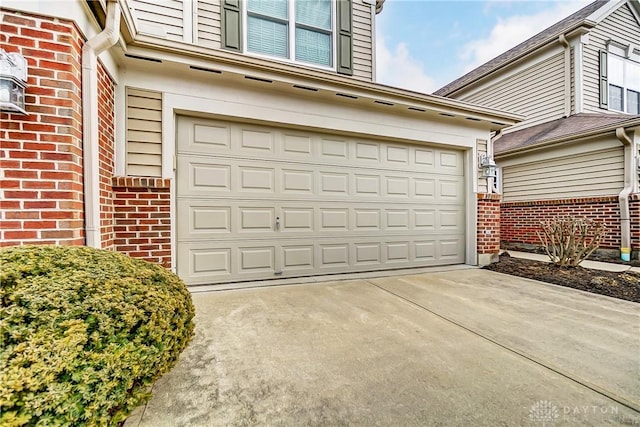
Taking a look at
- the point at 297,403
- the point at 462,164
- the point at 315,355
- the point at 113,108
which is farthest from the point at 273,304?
the point at 462,164

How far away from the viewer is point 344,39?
17.5ft

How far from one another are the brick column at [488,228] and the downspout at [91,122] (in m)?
5.83

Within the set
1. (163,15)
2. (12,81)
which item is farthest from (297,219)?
(163,15)

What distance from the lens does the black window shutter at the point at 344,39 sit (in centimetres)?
530

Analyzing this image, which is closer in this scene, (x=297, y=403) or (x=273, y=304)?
(x=297, y=403)

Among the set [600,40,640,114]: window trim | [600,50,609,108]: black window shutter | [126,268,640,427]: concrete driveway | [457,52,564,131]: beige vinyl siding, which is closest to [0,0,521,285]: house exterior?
[126,268,640,427]: concrete driveway

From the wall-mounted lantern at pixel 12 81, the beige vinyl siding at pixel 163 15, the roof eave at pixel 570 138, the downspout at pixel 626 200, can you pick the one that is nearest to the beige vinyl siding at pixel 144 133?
the wall-mounted lantern at pixel 12 81

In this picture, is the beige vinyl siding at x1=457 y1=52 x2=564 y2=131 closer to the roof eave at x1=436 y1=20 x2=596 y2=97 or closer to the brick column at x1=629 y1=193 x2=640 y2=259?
the roof eave at x1=436 y1=20 x2=596 y2=97

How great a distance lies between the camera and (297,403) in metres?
1.59

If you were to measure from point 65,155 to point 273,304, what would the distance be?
2.32m

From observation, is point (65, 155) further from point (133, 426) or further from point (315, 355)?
point (315, 355)

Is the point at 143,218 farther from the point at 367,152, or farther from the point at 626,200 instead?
the point at 626,200

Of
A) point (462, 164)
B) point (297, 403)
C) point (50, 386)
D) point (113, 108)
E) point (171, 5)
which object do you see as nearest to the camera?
point (50, 386)

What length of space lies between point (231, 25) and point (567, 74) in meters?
8.86
